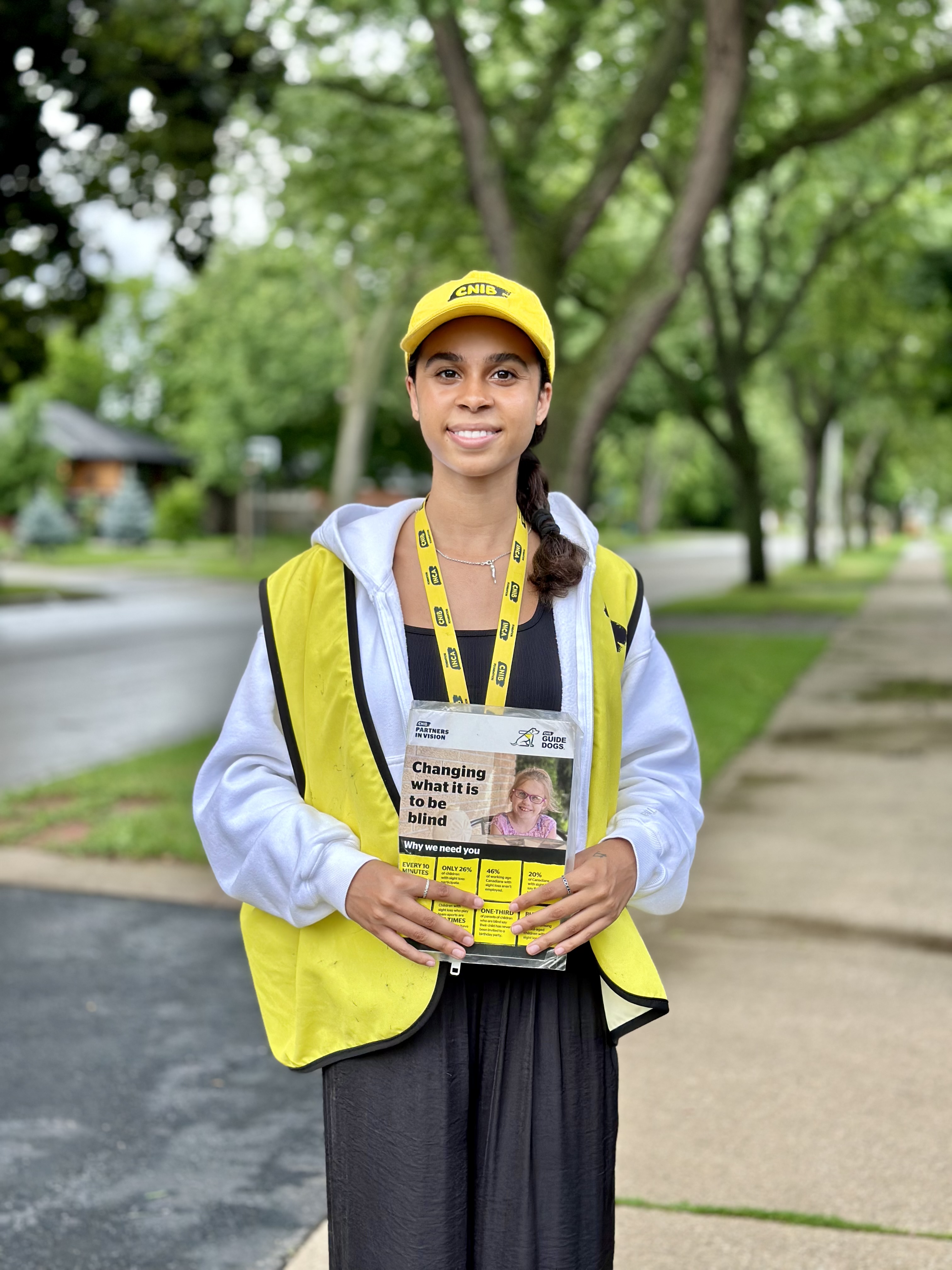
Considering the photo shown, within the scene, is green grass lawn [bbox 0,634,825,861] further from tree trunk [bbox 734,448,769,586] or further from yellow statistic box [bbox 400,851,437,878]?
tree trunk [bbox 734,448,769,586]

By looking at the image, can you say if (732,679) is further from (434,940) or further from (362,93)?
(434,940)

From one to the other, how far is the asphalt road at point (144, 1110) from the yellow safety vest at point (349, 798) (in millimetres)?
1457

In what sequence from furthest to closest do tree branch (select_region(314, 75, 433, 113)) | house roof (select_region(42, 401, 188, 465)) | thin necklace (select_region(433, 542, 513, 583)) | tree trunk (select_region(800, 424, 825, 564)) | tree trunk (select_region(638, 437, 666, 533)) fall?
tree trunk (select_region(638, 437, 666, 533)) < house roof (select_region(42, 401, 188, 465)) < tree trunk (select_region(800, 424, 825, 564)) < tree branch (select_region(314, 75, 433, 113)) < thin necklace (select_region(433, 542, 513, 583))

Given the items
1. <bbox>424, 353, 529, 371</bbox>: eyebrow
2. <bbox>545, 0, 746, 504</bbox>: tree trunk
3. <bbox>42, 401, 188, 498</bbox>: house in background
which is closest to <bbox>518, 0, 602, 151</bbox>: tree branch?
<bbox>545, 0, 746, 504</bbox>: tree trunk

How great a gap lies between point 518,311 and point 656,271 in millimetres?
8646

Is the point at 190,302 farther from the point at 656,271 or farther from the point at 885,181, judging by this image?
the point at 656,271

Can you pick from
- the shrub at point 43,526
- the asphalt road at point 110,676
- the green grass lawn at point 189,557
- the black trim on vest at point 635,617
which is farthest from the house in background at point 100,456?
the black trim on vest at point 635,617

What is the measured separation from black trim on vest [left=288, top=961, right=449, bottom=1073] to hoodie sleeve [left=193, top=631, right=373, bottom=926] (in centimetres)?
17

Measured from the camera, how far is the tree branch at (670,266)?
1002 centimetres

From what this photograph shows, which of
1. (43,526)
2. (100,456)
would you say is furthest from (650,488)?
Answer: (43,526)

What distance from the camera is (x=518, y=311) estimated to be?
6.71ft

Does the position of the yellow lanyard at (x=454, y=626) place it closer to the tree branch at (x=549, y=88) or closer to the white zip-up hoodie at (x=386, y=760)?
the white zip-up hoodie at (x=386, y=760)

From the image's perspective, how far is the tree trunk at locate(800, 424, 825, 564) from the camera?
114 ft

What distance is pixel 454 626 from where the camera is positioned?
2.06m
